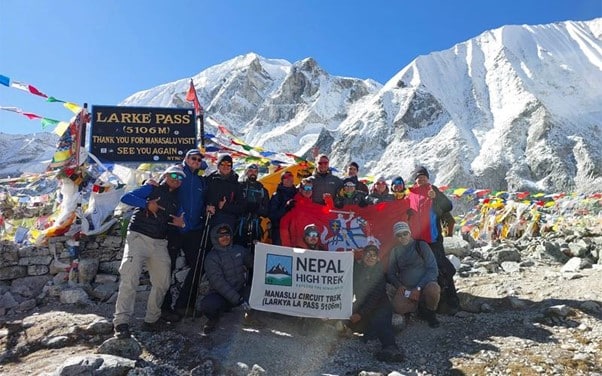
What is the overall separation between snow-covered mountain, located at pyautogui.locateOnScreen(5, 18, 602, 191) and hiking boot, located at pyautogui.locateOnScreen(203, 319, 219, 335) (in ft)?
337

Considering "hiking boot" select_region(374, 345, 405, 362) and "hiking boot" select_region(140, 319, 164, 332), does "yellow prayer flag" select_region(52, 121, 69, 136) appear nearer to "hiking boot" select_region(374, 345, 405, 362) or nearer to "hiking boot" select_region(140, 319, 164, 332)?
"hiking boot" select_region(140, 319, 164, 332)

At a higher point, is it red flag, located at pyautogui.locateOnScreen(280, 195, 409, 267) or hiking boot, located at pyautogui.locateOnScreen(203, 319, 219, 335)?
red flag, located at pyautogui.locateOnScreen(280, 195, 409, 267)

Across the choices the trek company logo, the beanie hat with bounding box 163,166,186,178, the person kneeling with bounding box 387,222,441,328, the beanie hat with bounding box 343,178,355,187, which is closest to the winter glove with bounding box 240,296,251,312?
the trek company logo

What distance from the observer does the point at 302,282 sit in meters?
6.11

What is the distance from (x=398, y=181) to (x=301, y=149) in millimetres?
149726

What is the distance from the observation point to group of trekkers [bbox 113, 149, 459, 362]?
5.64 meters

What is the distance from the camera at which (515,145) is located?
116688mm

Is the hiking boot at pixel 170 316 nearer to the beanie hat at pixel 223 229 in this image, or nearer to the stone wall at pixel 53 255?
the beanie hat at pixel 223 229

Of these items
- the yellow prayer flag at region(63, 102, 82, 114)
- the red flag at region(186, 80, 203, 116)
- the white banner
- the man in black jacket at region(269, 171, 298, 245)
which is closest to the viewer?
the white banner

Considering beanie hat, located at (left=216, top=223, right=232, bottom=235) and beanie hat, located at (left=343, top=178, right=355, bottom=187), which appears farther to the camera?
beanie hat, located at (left=343, top=178, right=355, bottom=187)

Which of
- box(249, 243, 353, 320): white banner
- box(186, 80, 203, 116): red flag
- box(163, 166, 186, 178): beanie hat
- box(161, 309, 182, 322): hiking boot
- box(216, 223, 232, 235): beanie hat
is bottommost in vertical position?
box(161, 309, 182, 322): hiking boot

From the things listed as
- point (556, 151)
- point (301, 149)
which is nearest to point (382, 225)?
point (556, 151)

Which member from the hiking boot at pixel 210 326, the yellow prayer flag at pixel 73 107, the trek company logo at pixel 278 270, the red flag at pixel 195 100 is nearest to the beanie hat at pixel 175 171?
the trek company logo at pixel 278 270

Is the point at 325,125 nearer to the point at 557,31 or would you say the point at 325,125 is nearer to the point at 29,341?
the point at 557,31
